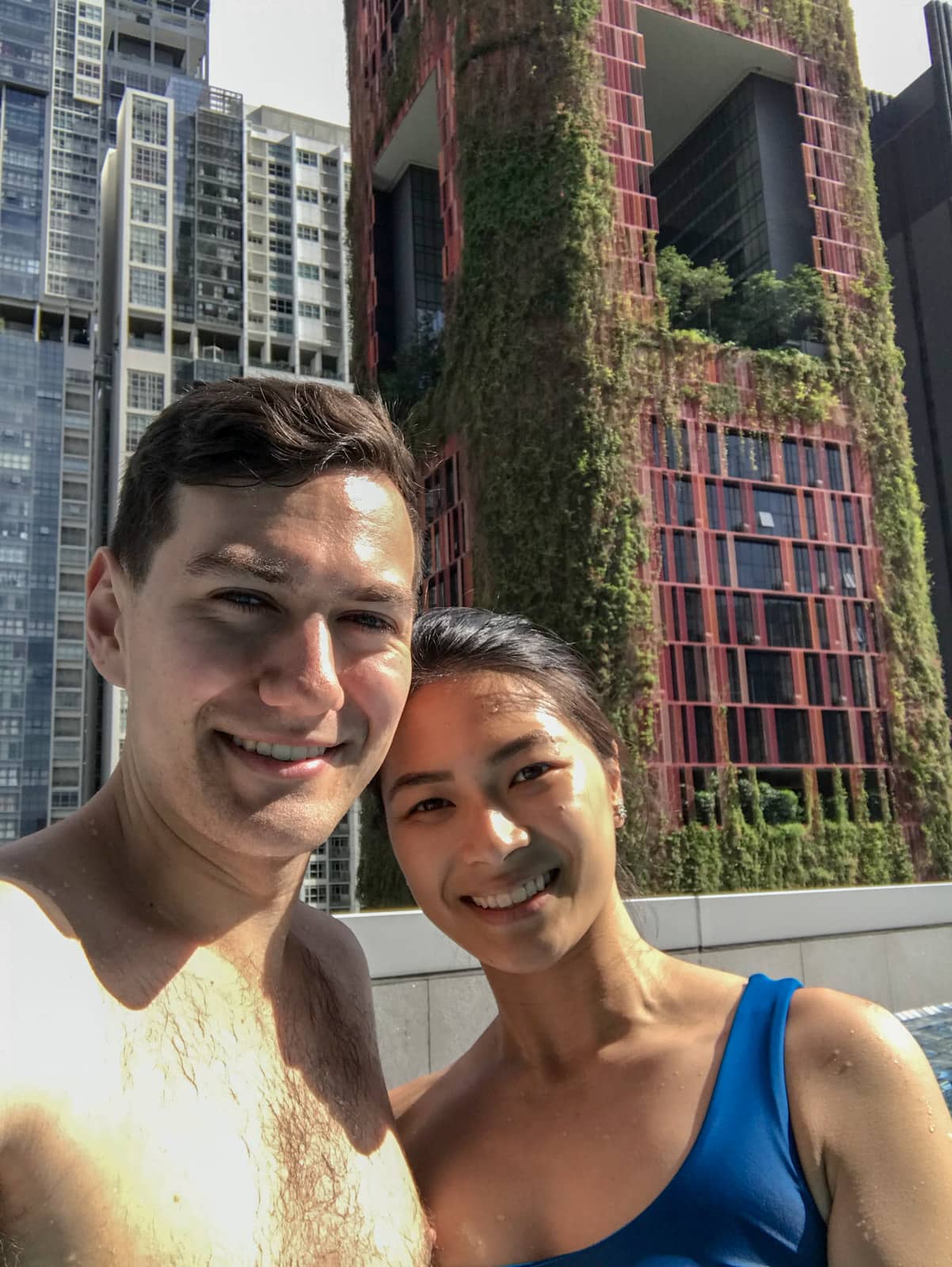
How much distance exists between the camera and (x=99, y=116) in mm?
68938

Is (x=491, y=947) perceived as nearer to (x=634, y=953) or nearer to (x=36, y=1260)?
(x=634, y=953)

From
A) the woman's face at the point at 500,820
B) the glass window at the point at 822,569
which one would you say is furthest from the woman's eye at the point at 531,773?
the glass window at the point at 822,569

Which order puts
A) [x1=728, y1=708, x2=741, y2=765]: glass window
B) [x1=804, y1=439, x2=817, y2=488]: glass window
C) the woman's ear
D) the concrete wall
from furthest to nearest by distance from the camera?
[x1=804, y1=439, x2=817, y2=488]: glass window, [x1=728, y1=708, x2=741, y2=765]: glass window, the concrete wall, the woman's ear

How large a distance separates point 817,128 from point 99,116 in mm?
61842

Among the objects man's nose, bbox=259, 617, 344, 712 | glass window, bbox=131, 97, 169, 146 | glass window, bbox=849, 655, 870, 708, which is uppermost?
glass window, bbox=131, 97, 169, 146

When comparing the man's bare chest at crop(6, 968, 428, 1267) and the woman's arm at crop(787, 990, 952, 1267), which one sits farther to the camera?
the woman's arm at crop(787, 990, 952, 1267)

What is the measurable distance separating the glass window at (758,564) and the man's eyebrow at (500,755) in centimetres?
1894

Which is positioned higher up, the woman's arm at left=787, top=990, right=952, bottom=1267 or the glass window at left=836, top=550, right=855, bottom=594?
the glass window at left=836, top=550, right=855, bottom=594

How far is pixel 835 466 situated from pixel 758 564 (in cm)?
285

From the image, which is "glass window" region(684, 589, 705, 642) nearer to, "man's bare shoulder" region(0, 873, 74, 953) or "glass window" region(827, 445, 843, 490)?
"glass window" region(827, 445, 843, 490)

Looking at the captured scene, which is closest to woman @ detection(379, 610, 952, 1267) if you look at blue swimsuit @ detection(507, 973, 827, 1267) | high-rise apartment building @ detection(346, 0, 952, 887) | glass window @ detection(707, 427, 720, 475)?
blue swimsuit @ detection(507, 973, 827, 1267)

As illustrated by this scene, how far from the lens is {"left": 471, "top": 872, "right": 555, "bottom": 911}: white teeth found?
72.0 inches

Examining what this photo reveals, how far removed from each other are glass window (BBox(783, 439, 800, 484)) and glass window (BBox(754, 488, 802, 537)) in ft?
1.22

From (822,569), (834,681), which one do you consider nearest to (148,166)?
(822,569)
